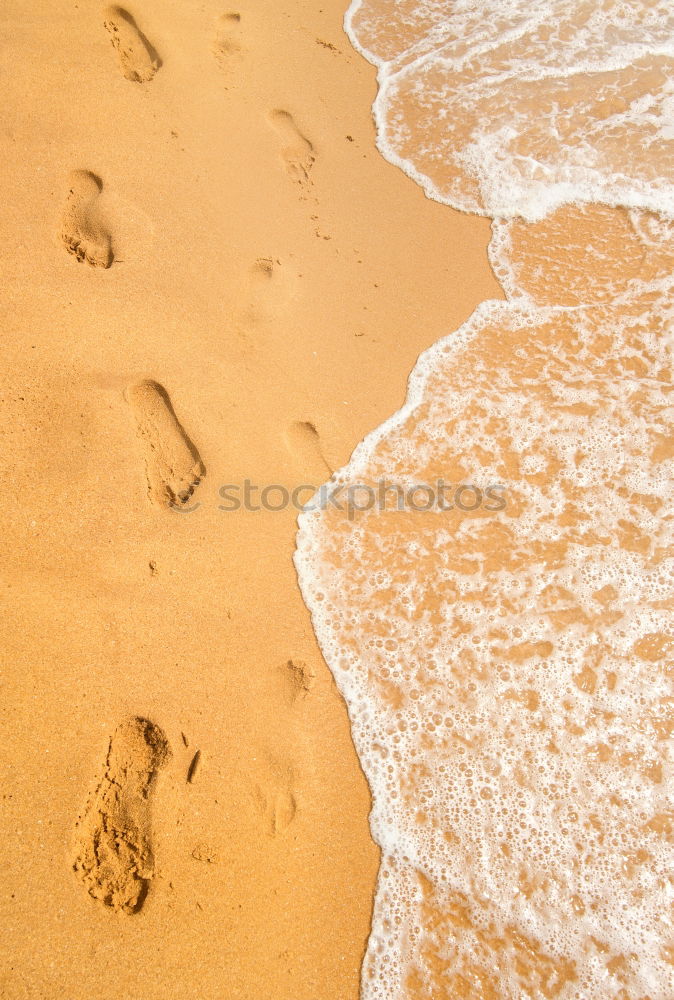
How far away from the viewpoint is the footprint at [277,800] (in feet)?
6.59

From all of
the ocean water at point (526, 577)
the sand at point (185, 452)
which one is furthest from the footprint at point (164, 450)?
the ocean water at point (526, 577)

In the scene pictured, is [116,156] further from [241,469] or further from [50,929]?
[50,929]

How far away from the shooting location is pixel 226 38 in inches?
136

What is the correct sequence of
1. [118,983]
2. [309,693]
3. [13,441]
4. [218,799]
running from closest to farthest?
[118,983] < [218,799] < [309,693] < [13,441]

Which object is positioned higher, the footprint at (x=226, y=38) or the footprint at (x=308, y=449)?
the footprint at (x=226, y=38)

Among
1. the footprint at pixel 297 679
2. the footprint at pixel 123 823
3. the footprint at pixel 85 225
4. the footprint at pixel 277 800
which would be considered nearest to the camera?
the footprint at pixel 123 823

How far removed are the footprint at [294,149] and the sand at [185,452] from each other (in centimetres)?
1

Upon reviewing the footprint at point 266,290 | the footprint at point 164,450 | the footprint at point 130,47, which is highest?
the footprint at point 130,47

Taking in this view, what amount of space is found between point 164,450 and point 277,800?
139cm

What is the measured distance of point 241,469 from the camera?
8.20 feet

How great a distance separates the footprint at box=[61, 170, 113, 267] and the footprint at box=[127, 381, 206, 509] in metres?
0.71

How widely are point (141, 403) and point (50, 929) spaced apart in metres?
1.86

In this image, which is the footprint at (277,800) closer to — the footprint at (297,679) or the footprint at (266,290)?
the footprint at (297,679)

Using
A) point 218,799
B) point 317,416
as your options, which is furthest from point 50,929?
point 317,416
